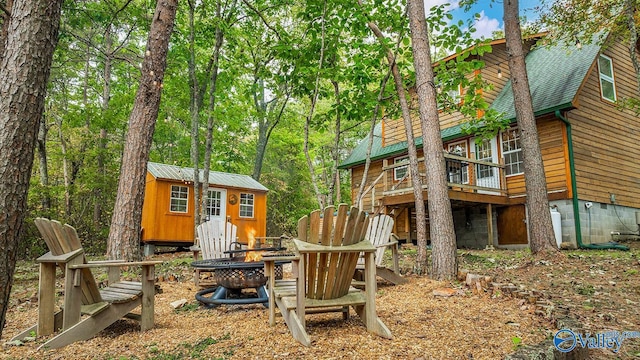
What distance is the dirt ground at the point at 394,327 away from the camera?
8.73ft

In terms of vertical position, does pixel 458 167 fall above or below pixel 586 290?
above

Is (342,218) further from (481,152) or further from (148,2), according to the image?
(148,2)

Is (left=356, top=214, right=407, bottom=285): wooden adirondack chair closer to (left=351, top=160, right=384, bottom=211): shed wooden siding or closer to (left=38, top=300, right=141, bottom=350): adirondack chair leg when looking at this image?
(left=38, top=300, right=141, bottom=350): adirondack chair leg

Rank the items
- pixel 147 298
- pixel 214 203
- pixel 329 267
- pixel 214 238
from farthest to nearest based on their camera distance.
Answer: pixel 214 203 < pixel 214 238 < pixel 147 298 < pixel 329 267

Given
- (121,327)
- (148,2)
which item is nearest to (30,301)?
(121,327)

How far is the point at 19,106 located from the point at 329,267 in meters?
2.25

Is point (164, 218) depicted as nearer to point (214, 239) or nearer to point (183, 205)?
point (183, 205)

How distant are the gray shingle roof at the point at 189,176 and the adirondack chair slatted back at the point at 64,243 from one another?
934 cm

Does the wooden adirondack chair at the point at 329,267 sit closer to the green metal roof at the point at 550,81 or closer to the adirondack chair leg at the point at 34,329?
the adirondack chair leg at the point at 34,329

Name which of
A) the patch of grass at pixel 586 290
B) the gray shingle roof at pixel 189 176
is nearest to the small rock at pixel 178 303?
the patch of grass at pixel 586 290

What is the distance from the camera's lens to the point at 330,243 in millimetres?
2887

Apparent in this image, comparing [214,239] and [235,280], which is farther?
A: [214,239]

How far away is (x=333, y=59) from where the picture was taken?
8273 millimetres

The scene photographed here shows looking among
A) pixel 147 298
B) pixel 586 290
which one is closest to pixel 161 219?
pixel 147 298
